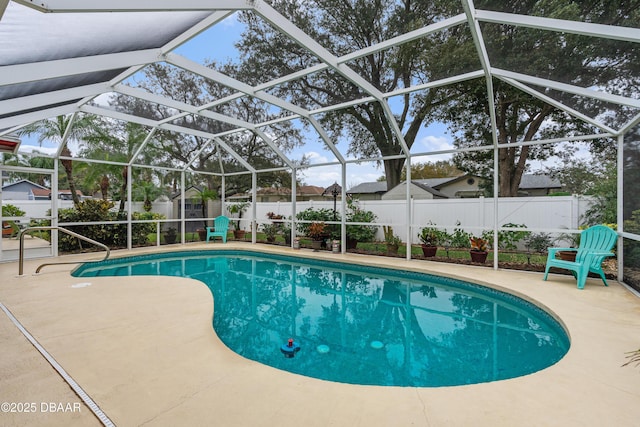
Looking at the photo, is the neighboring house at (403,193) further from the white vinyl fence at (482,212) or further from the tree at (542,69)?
the tree at (542,69)

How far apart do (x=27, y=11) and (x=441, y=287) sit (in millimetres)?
6804

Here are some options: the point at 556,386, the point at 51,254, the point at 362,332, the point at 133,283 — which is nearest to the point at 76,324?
the point at 133,283

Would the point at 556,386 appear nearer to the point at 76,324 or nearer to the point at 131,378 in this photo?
the point at 131,378

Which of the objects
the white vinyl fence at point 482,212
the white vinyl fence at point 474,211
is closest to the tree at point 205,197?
the white vinyl fence at point 474,211

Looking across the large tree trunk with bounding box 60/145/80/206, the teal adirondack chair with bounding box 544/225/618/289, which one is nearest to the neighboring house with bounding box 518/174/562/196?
the teal adirondack chair with bounding box 544/225/618/289

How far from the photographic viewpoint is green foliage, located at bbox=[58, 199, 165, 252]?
30.6 ft

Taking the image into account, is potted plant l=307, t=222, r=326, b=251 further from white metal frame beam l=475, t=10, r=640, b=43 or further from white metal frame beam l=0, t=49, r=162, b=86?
white metal frame beam l=475, t=10, r=640, b=43

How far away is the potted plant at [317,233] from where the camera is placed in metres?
10.0

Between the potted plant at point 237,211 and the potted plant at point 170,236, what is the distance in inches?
91.0

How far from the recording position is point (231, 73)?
6234 mm

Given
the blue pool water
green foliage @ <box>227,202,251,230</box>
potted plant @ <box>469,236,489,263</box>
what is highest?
green foliage @ <box>227,202,251,230</box>

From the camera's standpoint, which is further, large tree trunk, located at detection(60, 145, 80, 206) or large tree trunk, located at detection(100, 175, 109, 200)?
large tree trunk, located at detection(100, 175, 109, 200)

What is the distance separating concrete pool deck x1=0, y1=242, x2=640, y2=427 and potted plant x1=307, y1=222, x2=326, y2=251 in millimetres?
6229

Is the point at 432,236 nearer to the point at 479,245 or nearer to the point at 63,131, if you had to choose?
the point at 479,245
